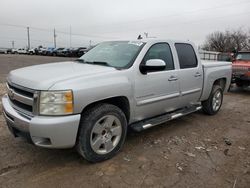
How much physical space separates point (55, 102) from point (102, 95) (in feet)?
2.11

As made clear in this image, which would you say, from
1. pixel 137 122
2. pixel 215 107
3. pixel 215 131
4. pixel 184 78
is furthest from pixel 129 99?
pixel 215 107

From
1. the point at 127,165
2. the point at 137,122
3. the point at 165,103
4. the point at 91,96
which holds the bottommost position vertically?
the point at 127,165

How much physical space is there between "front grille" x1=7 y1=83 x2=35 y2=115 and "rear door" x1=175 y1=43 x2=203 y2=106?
9.08 ft

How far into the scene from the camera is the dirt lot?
2.94m

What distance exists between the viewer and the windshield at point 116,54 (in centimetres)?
380

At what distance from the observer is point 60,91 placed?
2807 mm

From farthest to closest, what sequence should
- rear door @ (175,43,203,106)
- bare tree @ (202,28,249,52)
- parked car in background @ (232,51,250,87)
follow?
1. bare tree @ (202,28,249,52)
2. parked car in background @ (232,51,250,87)
3. rear door @ (175,43,203,106)

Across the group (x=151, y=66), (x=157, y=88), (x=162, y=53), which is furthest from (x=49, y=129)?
(x=162, y=53)

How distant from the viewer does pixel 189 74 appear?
4.75 meters

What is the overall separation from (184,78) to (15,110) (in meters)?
3.06

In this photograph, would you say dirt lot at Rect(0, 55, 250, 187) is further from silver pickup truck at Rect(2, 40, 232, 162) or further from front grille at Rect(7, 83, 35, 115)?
front grille at Rect(7, 83, 35, 115)

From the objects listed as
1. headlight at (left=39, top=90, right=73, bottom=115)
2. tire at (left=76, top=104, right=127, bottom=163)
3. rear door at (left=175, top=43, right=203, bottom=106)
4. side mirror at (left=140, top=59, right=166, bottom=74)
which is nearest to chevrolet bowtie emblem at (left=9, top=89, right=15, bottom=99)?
headlight at (left=39, top=90, right=73, bottom=115)

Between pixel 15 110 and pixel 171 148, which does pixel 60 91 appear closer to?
pixel 15 110

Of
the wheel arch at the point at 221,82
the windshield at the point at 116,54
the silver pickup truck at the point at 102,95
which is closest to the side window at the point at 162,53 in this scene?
A: the silver pickup truck at the point at 102,95
